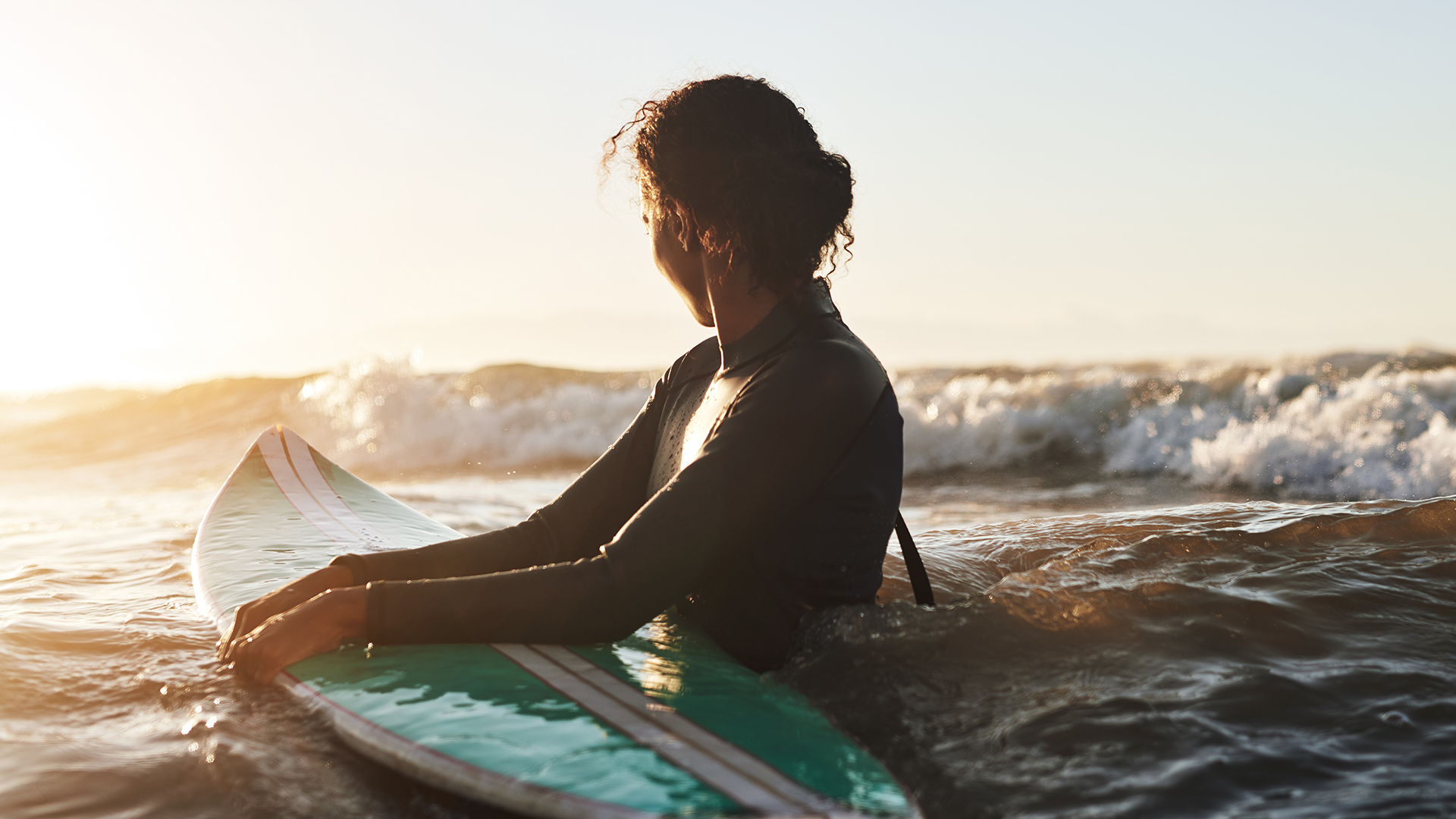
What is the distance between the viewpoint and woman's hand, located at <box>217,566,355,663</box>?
1.91 metres

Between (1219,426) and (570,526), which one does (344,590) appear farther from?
(1219,426)

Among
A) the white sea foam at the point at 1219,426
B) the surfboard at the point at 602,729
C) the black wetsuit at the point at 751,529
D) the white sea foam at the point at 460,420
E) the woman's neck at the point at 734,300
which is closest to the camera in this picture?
the surfboard at the point at 602,729

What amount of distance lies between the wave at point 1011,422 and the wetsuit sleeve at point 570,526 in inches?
268

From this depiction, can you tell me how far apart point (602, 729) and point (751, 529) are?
0.41 metres

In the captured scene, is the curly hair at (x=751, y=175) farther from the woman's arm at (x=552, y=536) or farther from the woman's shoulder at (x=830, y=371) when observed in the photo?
the woman's arm at (x=552, y=536)

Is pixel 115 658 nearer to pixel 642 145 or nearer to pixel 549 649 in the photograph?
pixel 549 649

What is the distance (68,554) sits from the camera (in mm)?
4207

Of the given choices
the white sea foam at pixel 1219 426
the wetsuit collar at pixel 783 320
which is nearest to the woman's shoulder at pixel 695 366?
the wetsuit collar at pixel 783 320

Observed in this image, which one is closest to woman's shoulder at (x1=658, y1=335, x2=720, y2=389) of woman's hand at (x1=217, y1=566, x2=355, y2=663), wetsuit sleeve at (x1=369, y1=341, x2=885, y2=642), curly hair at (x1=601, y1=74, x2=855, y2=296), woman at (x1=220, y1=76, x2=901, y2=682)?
woman at (x1=220, y1=76, x2=901, y2=682)

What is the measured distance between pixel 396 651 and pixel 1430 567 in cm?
244

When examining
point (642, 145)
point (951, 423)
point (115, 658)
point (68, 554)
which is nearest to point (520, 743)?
point (642, 145)

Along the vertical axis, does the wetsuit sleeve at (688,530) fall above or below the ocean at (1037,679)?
above

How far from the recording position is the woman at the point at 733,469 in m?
1.64

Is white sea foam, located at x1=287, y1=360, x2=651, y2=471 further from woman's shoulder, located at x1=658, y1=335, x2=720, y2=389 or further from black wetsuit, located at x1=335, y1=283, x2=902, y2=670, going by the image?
black wetsuit, located at x1=335, y1=283, x2=902, y2=670
